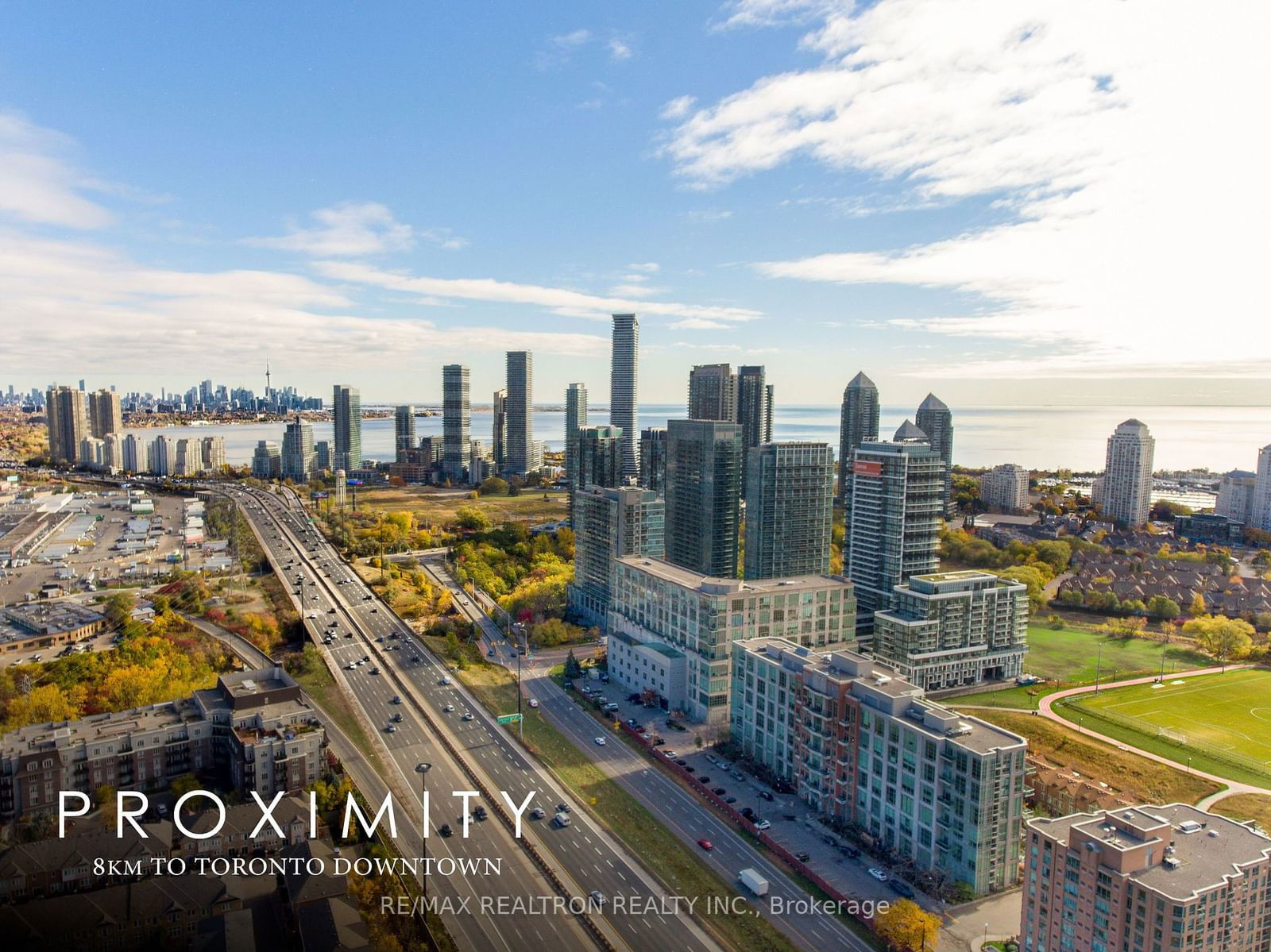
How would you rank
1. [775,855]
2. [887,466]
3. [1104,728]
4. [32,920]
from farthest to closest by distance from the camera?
[887,466] < [1104,728] < [775,855] < [32,920]

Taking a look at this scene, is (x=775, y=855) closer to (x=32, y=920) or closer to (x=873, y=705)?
(x=873, y=705)

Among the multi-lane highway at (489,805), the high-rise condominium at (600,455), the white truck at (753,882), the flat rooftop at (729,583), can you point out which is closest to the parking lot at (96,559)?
the multi-lane highway at (489,805)

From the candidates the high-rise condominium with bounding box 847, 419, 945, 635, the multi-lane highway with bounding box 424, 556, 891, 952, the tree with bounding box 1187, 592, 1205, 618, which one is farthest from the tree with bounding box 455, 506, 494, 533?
the tree with bounding box 1187, 592, 1205, 618

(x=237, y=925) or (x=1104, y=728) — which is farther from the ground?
(x=237, y=925)

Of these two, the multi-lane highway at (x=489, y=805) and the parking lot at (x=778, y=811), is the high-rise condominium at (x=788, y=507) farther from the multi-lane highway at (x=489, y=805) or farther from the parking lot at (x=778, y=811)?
the multi-lane highway at (x=489, y=805)

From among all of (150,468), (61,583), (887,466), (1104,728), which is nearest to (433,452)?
(150,468)

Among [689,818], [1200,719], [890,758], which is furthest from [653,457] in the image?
[890,758]

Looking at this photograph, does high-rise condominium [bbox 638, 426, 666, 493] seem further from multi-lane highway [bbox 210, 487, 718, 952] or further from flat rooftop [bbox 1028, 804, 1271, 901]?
flat rooftop [bbox 1028, 804, 1271, 901]

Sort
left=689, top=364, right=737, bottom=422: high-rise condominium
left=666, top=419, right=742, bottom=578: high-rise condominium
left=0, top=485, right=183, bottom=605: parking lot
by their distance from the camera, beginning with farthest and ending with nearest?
1. left=689, top=364, right=737, bottom=422: high-rise condominium
2. left=0, top=485, right=183, bottom=605: parking lot
3. left=666, top=419, right=742, bottom=578: high-rise condominium
